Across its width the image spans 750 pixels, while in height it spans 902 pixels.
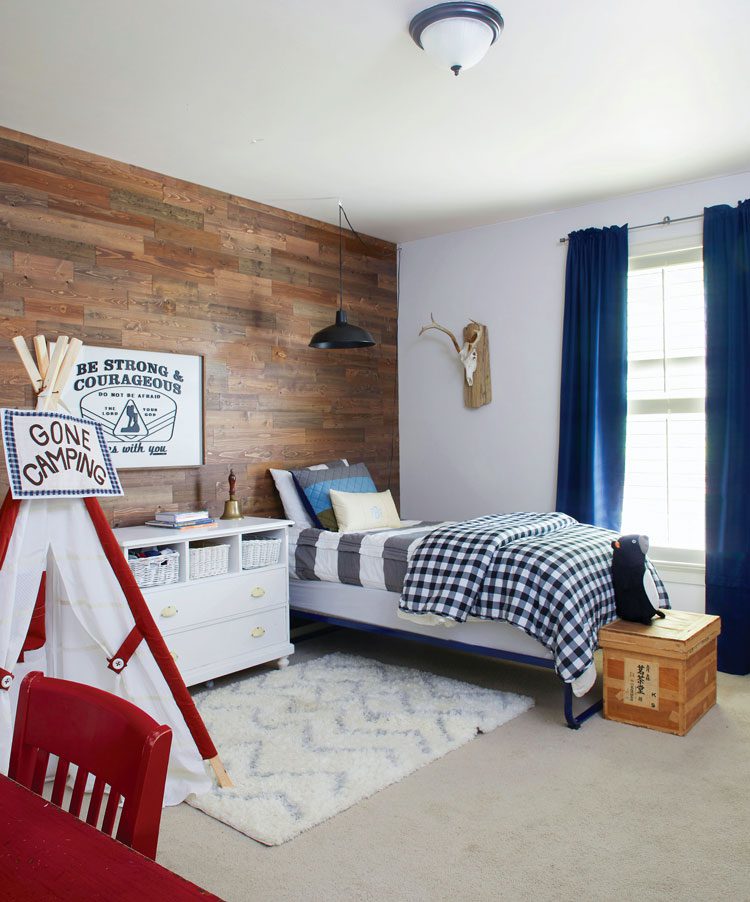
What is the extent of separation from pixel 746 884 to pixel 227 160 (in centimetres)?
372

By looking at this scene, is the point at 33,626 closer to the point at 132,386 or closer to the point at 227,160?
the point at 132,386

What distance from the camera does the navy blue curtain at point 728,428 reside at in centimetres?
418

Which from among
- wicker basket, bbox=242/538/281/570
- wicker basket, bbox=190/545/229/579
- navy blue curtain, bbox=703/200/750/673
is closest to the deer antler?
navy blue curtain, bbox=703/200/750/673

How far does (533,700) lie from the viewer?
3.63 meters

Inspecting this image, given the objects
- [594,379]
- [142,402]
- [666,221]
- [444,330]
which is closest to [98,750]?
[142,402]

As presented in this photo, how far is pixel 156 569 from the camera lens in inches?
141

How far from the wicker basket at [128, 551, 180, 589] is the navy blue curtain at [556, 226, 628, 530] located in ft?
7.88

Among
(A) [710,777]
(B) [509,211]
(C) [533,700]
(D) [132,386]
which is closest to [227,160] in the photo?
(D) [132,386]

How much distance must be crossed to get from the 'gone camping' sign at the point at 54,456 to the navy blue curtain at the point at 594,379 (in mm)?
2894

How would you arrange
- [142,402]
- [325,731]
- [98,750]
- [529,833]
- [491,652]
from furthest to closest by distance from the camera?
[142,402] < [491,652] < [325,731] < [529,833] < [98,750]

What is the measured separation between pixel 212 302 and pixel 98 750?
3.60 metres

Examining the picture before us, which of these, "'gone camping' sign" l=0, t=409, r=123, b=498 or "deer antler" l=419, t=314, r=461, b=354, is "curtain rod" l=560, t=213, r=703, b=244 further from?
"'gone camping' sign" l=0, t=409, r=123, b=498

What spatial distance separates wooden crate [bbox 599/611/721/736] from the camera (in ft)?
10.6

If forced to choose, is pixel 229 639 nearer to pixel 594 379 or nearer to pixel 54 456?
pixel 54 456
